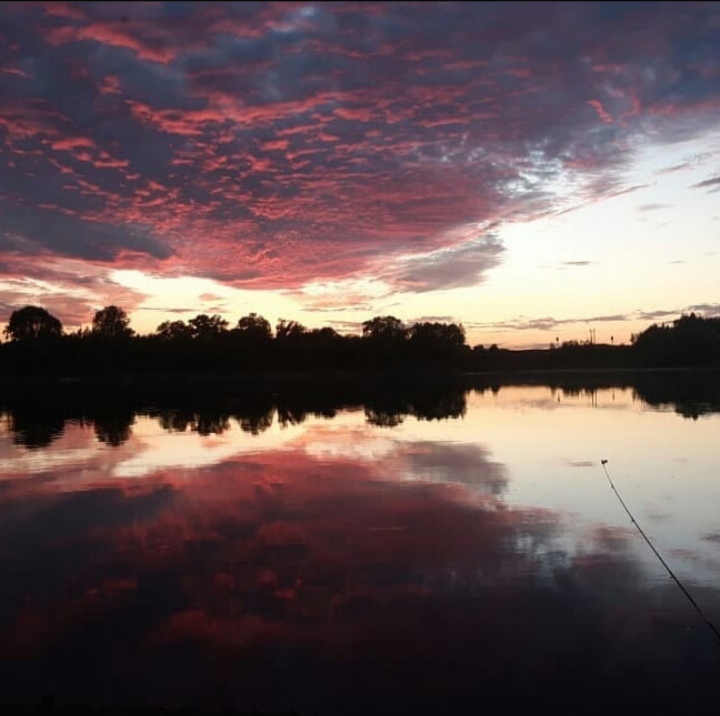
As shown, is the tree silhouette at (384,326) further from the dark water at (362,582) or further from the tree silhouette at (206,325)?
the dark water at (362,582)

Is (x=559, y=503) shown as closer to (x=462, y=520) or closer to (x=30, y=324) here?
(x=462, y=520)

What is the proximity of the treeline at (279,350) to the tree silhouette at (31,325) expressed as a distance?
0.63 ft

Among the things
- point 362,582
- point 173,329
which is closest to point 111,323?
point 173,329

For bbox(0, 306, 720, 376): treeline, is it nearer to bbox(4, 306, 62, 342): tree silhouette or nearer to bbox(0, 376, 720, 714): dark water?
bbox(4, 306, 62, 342): tree silhouette

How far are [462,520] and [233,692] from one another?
869cm

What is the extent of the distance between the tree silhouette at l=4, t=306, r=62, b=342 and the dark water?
13470cm

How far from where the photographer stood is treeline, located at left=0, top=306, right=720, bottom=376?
135000 mm

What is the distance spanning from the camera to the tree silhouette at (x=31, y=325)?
150 meters

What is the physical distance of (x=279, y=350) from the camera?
15162 cm

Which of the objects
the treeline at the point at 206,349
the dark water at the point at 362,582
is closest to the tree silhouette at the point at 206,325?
the treeline at the point at 206,349

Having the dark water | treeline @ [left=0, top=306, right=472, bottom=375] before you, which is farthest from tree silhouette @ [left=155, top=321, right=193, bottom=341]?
the dark water

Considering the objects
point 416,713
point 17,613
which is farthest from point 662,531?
point 17,613

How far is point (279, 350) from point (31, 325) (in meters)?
48.7

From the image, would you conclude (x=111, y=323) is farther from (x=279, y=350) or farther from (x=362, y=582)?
(x=362, y=582)
